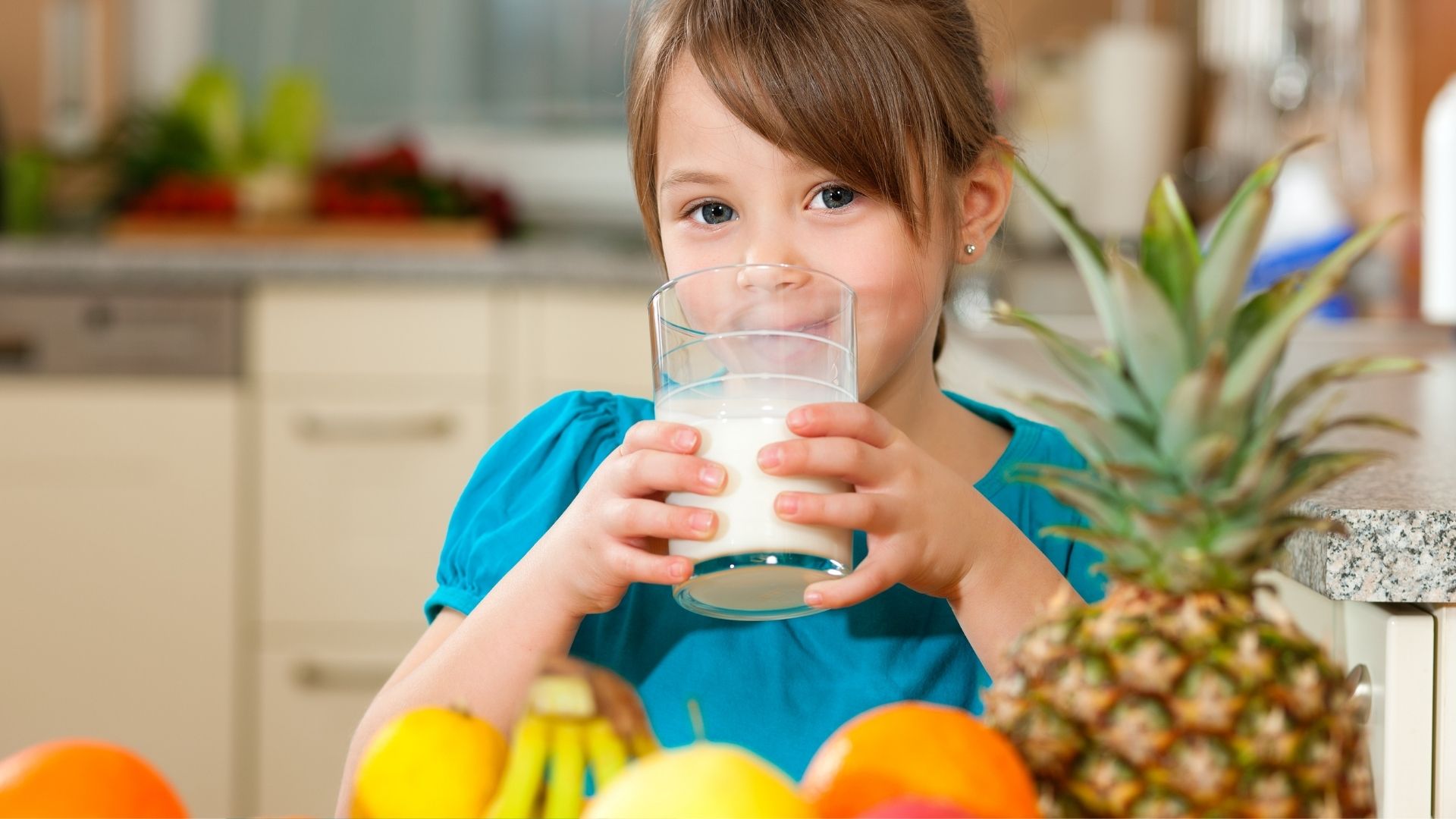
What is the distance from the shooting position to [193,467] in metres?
2.68

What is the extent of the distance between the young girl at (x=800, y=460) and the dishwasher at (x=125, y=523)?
1.71 meters

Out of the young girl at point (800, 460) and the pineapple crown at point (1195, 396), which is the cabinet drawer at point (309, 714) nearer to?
the young girl at point (800, 460)

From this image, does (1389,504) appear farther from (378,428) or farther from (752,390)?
(378,428)

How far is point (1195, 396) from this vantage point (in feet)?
1.52

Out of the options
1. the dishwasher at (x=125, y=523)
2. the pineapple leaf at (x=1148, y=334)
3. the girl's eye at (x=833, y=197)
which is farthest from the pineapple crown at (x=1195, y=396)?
the dishwasher at (x=125, y=523)

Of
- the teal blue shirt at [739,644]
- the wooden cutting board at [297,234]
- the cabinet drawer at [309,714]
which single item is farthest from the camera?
the wooden cutting board at [297,234]

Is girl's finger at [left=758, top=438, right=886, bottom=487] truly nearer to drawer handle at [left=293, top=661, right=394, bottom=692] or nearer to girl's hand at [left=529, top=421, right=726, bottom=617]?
girl's hand at [left=529, top=421, right=726, bottom=617]

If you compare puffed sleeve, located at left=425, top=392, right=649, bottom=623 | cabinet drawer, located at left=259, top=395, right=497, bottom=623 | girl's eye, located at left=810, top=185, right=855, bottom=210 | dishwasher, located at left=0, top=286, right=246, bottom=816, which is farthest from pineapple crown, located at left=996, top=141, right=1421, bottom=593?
dishwasher, located at left=0, top=286, right=246, bottom=816

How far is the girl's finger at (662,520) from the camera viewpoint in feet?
2.31

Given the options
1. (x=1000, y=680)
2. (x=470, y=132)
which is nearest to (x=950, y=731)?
(x=1000, y=680)

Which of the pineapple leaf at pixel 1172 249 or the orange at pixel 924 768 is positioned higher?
the pineapple leaf at pixel 1172 249

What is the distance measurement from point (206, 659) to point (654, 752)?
7.97ft

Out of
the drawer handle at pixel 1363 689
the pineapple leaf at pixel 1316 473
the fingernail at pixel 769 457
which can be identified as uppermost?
the pineapple leaf at pixel 1316 473

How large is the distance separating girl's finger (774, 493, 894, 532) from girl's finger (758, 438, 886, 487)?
1 cm
